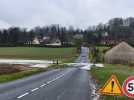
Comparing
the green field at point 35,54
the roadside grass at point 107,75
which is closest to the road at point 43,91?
the roadside grass at point 107,75

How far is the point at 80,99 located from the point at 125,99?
199cm

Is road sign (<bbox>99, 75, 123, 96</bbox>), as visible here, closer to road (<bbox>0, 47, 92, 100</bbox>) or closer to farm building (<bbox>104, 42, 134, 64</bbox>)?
road (<bbox>0, 47, 92, 100</bbox>)

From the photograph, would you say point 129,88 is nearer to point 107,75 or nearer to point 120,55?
point 107,75

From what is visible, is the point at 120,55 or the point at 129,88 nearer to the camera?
the point at 129,88

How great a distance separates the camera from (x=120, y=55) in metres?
121

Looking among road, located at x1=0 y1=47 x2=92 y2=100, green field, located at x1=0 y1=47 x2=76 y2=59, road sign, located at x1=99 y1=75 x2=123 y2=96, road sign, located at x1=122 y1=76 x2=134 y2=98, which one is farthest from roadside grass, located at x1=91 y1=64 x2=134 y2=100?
green field, located at x1=0 y1=47 x2=76 y2=59

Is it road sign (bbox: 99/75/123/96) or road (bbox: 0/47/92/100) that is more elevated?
road sign (bbox: 99/75/123/96)

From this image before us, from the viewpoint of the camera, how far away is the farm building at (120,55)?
389 feet

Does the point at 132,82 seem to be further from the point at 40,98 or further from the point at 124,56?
the point at 124,56

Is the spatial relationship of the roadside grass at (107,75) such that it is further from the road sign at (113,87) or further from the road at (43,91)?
the road sign at (113,87)

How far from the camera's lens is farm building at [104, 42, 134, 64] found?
119 m

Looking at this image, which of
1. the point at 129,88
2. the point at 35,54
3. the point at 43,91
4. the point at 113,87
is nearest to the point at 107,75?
the point at 43,91

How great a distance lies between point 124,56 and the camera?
4783 inches

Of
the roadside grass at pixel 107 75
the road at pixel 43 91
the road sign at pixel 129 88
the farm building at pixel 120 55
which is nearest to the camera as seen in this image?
the road sign at pixel 129 88
